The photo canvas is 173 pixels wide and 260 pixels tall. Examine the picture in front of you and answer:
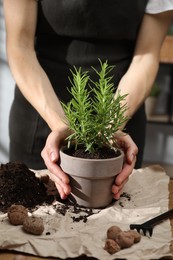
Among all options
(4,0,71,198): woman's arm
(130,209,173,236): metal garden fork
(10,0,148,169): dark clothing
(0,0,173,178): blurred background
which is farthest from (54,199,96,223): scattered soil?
(0,0,173,178): blurred background

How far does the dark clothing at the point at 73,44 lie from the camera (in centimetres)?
156

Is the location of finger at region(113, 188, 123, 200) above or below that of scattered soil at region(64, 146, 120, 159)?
Result: below

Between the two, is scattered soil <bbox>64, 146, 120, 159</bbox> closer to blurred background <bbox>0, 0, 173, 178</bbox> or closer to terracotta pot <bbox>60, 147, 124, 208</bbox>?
terracotta pot <bbox>60, 147, 124, 208</bbox>

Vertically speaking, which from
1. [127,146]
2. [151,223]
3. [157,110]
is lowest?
[157,110]

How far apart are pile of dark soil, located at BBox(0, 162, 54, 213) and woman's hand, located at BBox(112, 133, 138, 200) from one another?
161mm

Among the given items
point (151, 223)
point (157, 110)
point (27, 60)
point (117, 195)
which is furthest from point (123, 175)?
point (157, 110)

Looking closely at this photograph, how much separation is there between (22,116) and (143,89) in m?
0.42

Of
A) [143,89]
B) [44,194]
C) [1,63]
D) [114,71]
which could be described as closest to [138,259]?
[44,194]

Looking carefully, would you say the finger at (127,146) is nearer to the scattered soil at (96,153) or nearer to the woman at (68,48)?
the scattered soil at (96,153)

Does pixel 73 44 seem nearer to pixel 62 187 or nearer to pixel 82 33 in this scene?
pixel 82 33

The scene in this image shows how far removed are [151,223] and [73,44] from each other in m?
0.74

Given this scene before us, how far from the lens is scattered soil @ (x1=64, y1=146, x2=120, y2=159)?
113cm

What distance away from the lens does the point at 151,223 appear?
1060 mm

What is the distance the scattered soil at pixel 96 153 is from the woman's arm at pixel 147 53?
→ 0.42 m
